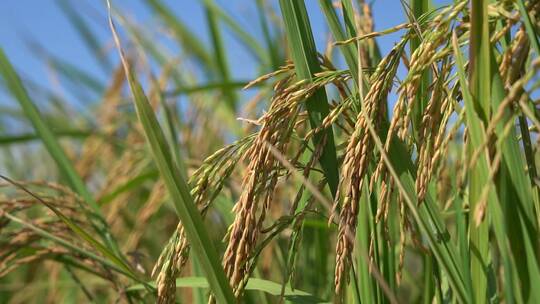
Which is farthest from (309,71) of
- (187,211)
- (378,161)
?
(187,211)

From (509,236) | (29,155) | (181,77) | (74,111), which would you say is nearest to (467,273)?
(509,236)

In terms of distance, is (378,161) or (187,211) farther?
(378,161)

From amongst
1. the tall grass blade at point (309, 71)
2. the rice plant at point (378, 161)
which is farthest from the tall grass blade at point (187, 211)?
the tall grass blade at point (309, 71)

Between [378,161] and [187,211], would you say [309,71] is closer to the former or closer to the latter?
[378,161]

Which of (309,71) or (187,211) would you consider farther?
(309,71)

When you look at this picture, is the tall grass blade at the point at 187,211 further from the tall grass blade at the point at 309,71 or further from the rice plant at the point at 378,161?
the tall grass blade at the point at 309,71

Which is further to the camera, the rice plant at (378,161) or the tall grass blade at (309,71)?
the tall grass blade at (309,71)

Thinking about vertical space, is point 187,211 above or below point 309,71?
below

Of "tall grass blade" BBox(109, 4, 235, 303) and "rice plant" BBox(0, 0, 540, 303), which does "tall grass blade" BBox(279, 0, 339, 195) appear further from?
"tall grass blade" BBox(109, 4, 235, 303)

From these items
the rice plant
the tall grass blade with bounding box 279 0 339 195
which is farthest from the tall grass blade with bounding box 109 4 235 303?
the tall grass blade with bounding box 279 0 339 195

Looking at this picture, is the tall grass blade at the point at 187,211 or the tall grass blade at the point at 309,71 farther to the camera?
the tall grass blade at the point at 309,71

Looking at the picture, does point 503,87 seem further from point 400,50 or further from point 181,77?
point 181,77

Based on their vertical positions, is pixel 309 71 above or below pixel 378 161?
above
